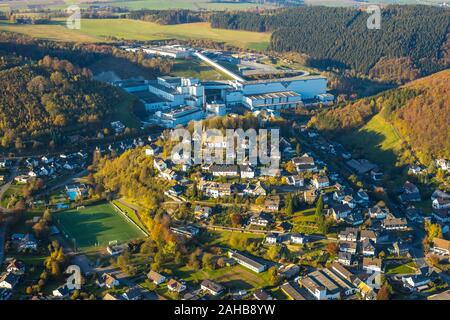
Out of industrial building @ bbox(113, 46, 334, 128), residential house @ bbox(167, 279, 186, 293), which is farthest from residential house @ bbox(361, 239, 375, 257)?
industrial building @ bbox(113, 46, 334, 128)

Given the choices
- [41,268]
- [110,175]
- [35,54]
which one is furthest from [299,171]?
[35,54]

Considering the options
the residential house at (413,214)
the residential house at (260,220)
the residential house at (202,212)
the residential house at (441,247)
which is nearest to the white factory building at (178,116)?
the residential house at (202,212)

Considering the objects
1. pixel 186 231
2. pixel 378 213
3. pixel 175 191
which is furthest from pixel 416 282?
pixel 175 191

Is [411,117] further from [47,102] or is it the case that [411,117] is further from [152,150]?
[47,102]

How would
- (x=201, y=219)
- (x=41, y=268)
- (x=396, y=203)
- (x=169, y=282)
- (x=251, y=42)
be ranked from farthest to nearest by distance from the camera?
(x=251, y=42)
(x=396, y=203)
(x=201, y=219)
(x=41, y=268)
(x=169, y=282)

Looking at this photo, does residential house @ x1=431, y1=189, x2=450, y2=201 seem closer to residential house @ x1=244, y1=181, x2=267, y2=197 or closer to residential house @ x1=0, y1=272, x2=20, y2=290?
residential house @ x1=244, y1=181, x2=267, y2=197

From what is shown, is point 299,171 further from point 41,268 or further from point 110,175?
point 41,268

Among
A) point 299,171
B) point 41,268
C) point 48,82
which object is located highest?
point 48,82
